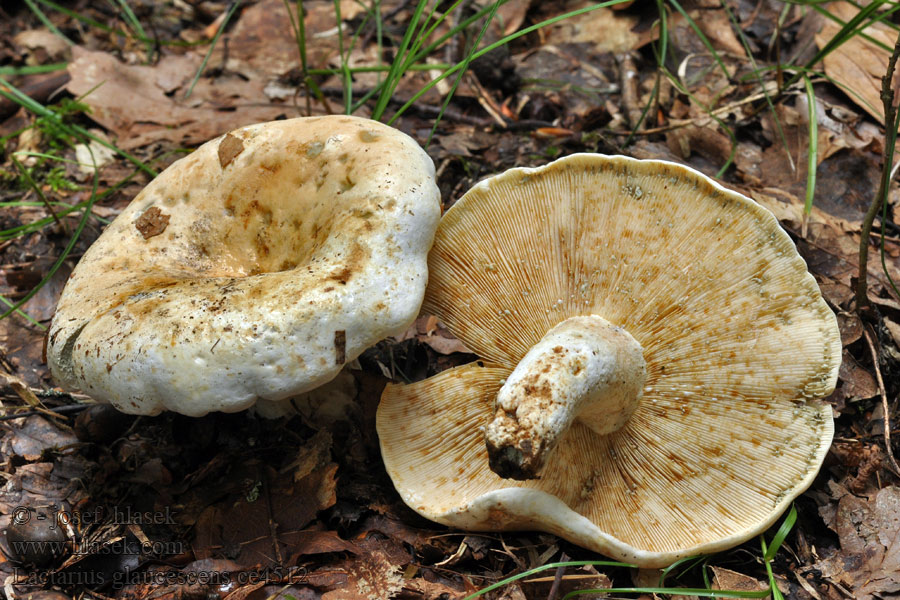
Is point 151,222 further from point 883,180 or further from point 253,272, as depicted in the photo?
point 883,180

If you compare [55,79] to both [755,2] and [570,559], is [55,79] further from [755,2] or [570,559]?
A: [755,2]

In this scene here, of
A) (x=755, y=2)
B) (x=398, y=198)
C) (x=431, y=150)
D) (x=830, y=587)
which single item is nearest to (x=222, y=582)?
(x=398, y=198)

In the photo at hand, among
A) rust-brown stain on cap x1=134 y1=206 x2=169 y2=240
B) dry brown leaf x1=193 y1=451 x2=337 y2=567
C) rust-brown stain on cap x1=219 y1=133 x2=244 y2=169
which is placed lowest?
dry brown leaf x1=193 y1=451 x2=337 y2=567

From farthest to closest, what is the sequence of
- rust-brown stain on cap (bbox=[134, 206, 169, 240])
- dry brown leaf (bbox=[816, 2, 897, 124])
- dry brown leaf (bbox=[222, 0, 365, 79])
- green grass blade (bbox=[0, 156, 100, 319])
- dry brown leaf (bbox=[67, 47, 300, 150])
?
dry brown leaf (bbox=[222, 0, 365, 79]) < dry brown leaf (bbox=[67, 47, 300, 150]) < dry brown leaf (bbox=[816, 2, 897, 124]) < green grass blade (bbox=[0, 156, 100, 319]) < rust-brown stain on cap (bbox=[134, 206, 169, 240])

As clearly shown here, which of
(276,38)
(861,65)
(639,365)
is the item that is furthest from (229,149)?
(861,65)

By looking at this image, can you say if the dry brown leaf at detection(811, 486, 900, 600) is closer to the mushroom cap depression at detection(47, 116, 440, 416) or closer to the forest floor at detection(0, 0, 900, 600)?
the forest floor at detection(0, 0, 900, 600)

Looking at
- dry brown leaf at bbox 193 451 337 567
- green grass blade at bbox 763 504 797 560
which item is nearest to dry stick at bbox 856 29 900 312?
green grass blade at bbox 763 504 797 560
